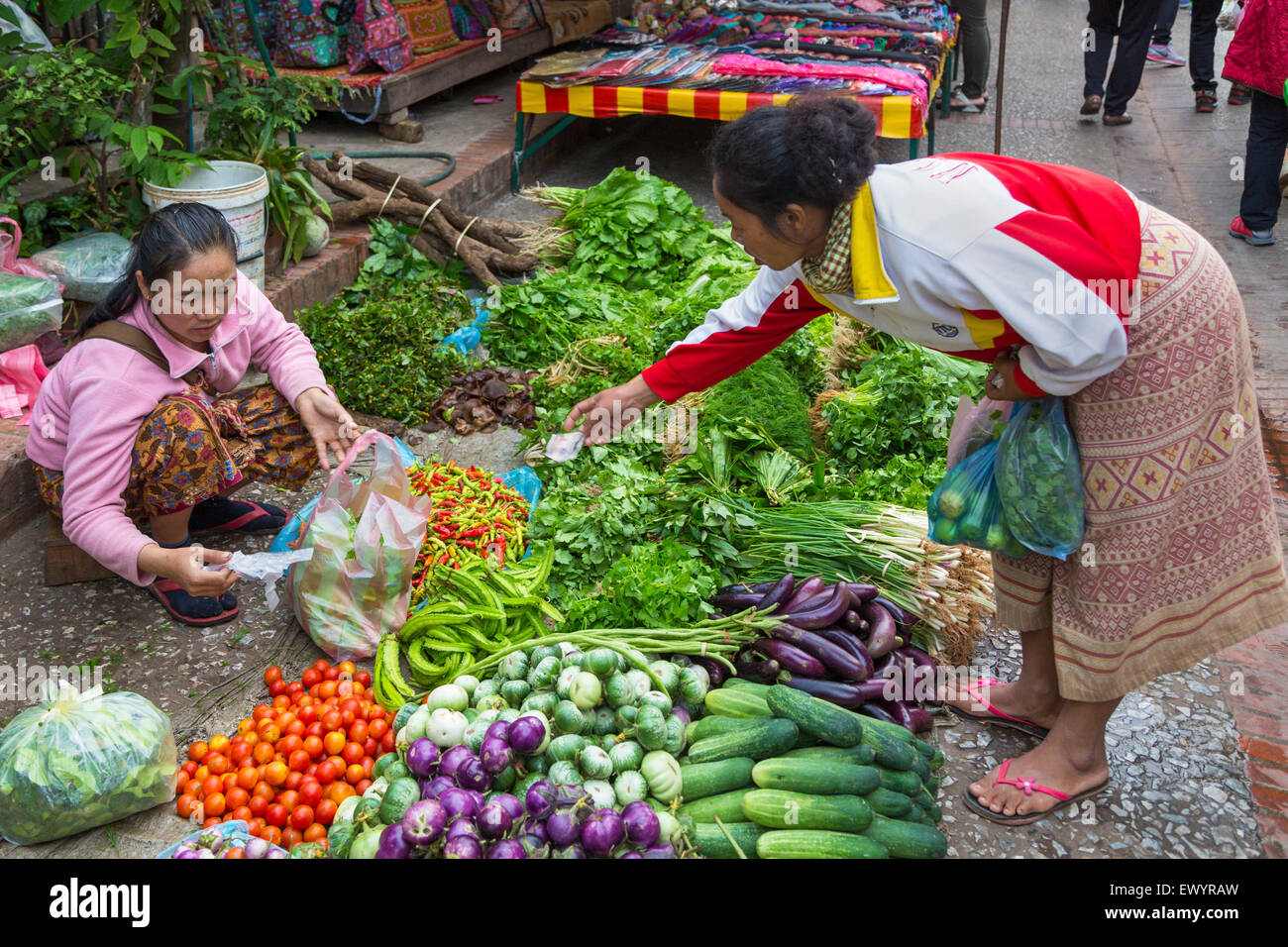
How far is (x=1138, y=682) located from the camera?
2.25 m

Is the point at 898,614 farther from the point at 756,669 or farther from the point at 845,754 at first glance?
the point at 845,754

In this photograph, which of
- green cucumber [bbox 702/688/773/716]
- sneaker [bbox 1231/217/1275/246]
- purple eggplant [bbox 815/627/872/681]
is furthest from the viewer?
sneaker [bbox 1231/217/1275/246]

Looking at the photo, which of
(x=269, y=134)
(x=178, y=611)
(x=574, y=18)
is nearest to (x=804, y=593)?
(x=178, y=611)

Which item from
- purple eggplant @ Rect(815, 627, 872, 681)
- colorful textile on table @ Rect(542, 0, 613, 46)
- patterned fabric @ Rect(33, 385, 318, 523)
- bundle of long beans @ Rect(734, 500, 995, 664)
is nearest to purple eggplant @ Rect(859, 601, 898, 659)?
purple eggplant @ Rect(815, 627, 872, 681)

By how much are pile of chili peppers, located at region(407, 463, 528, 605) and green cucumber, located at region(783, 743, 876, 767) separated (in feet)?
3.91

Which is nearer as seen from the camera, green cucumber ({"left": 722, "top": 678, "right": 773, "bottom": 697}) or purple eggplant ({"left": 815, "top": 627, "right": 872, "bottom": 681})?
green cucumber ({"left": 722, "top": 678, "right": 773, "bottom": 697})

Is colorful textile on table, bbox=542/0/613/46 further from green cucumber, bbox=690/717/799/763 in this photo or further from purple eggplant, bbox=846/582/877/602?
green cucumber, bbox=690/717/799/763

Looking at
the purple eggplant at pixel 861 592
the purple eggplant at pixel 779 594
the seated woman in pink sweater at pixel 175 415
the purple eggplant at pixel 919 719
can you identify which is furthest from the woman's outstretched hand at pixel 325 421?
the purple eggplant at pixel 919 719

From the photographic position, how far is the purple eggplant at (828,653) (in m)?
2.54

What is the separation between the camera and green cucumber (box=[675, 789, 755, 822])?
85.4 inches

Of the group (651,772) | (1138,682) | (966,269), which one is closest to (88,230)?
(651,772)

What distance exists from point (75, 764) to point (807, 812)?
1.60m
